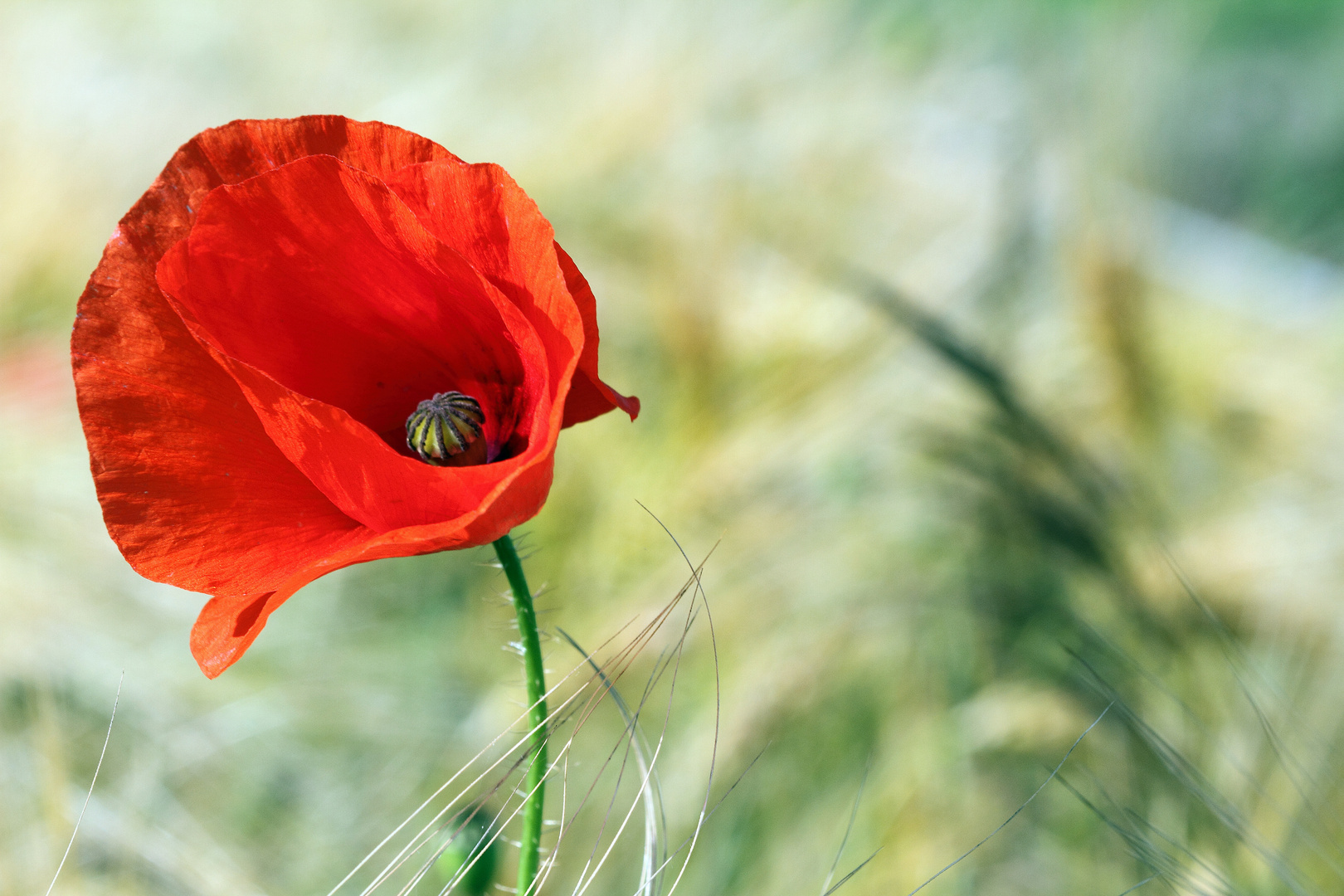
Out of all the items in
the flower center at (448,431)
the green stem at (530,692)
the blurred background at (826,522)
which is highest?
the flower center at (448,431)

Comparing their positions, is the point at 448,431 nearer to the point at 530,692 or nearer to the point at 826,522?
the point at 530,692

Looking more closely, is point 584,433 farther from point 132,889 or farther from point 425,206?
point 425,206

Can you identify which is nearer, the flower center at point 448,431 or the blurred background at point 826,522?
the flower center at point 448,431

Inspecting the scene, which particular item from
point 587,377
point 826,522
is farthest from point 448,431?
point 826,522

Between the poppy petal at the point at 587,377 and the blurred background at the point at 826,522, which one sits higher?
the poppy petal at the point at 587,377

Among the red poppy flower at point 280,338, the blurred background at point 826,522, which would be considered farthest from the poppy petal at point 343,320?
the blurred background at point 826,522

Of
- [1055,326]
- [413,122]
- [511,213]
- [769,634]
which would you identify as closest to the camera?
[511,213]

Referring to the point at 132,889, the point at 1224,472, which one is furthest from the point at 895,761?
the point at 132,889

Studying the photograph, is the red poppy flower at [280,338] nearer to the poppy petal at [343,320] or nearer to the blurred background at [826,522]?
the poppy petal at [343,320]
